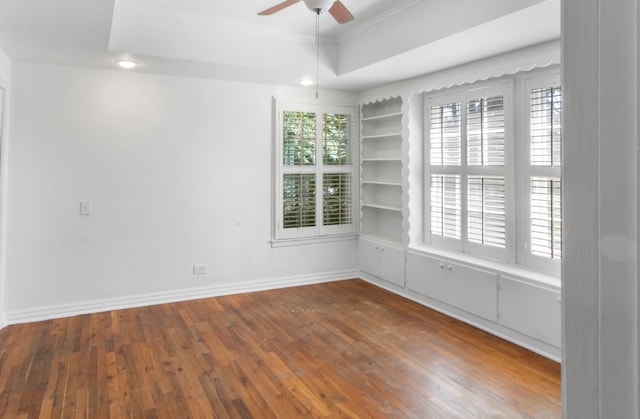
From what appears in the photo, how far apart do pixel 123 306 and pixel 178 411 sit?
236 centimetres

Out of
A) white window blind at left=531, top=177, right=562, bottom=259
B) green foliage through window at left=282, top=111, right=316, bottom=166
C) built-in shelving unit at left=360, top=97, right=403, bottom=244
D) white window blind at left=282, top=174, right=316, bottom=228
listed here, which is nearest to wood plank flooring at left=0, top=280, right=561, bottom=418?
white window blind at left=531, top=177, right=562, bottom=259

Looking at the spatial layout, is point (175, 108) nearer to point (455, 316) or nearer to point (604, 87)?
point (455, 316)

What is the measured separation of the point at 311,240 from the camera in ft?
18.7

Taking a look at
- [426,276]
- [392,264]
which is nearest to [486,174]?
[426,276]

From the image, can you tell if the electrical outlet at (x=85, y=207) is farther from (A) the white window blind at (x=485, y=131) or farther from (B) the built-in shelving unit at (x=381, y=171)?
(A) the white window blind at (x=485, y=131)

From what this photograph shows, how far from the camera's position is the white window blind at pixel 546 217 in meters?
3.68

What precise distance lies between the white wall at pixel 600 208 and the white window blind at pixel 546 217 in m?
3.60

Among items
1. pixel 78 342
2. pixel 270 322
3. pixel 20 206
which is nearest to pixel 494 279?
pixel 270 322

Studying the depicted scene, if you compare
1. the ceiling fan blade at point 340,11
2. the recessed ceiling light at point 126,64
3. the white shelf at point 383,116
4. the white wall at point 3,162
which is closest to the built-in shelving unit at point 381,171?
the white shelf at point 383,116

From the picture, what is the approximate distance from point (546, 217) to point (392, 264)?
1975 mm

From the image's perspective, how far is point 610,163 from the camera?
1.30 ft

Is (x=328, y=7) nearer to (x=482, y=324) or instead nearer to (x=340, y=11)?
(x=340, y=11)

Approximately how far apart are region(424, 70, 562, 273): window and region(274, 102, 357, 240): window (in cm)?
120

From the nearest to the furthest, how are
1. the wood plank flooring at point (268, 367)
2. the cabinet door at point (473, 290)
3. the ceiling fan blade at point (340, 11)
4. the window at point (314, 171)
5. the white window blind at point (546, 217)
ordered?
the wood plank flooring at point (268, 367) → the ceiling fan blade at point (340, 11) → the white window blind at point (546, 217) → the cabinet door at point (473, 290) → the window at point (314, 171)
